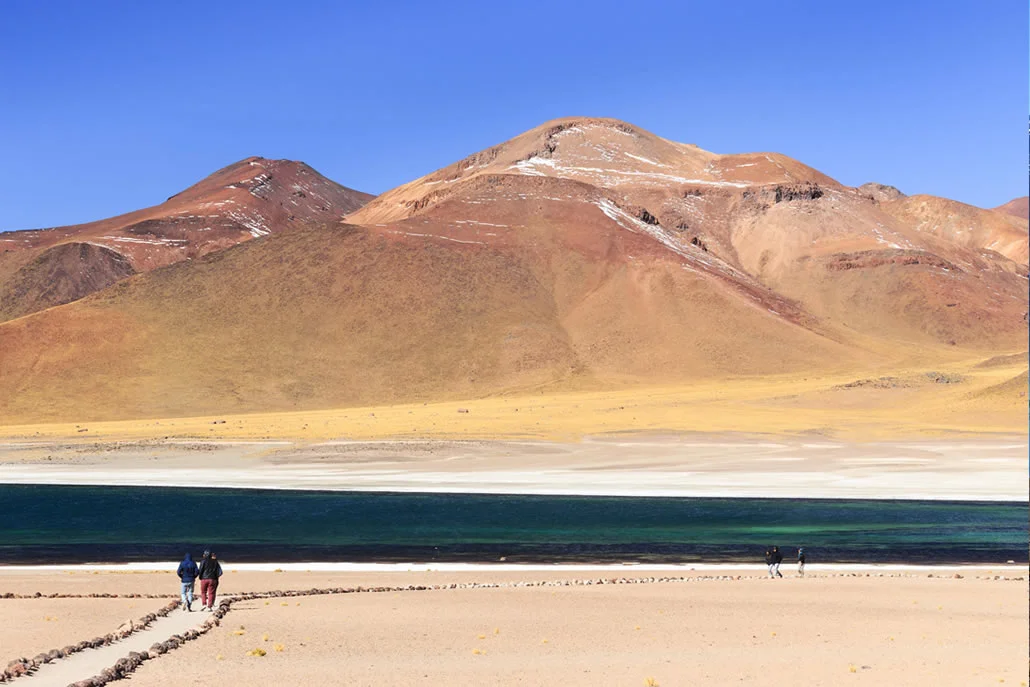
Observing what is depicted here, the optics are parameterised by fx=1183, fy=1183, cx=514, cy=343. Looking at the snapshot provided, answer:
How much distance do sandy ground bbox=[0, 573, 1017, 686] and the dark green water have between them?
30.5ft

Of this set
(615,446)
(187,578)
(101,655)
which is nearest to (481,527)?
(187,578)

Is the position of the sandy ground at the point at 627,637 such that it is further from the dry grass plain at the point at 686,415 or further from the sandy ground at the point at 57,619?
the dry grass plain at the point at 686,415

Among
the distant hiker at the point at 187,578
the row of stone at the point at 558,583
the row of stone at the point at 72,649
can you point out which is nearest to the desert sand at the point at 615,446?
the row of stone at the point at 558,583

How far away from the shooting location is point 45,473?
7412 cm

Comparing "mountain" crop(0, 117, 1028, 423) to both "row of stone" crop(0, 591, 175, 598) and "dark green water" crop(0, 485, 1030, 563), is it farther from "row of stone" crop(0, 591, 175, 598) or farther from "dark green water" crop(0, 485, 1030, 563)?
"row of stone" crop(0, 591, 175, 598)

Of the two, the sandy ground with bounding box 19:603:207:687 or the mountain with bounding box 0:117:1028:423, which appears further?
the mountain with bounding box 0:117:1028:423

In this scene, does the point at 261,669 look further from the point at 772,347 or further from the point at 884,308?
the point at 884,308

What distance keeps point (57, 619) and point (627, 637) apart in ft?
37.4

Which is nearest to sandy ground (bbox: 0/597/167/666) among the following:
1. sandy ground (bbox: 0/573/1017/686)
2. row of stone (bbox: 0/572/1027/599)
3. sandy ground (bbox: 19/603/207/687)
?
sandy ground (bbox: 19/603/207/687)

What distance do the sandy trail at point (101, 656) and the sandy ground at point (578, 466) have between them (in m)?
39.5

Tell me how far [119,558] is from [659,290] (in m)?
127

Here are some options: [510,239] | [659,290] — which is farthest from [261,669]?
[510,239]

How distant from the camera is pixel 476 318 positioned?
503 feet

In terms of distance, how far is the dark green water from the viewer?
1567 inches
